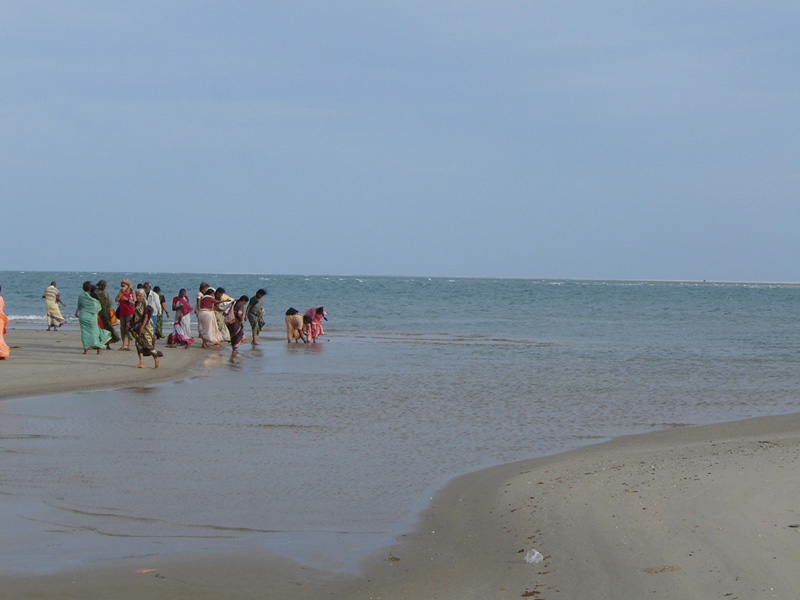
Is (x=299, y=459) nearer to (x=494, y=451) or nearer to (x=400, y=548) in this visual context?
(x=494, y=451)

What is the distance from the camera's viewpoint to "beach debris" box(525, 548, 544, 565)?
502 cm

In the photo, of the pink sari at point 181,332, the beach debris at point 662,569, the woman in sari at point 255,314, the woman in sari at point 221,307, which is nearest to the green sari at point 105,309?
the pink sari at point 181,332

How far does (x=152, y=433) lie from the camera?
30.9 ft

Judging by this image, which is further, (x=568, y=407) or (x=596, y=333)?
(x=596, y=333)

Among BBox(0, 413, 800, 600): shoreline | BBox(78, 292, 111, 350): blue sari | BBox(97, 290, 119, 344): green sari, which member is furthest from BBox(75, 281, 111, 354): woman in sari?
BBox(0, 413, 800, 600): shoreline

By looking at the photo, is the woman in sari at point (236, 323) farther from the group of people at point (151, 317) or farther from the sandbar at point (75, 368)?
the sandbar at point (75, 368)

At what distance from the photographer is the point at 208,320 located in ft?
68.6

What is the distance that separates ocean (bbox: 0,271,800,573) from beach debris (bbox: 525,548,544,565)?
104 centimetres

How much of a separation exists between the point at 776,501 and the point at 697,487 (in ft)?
2.35

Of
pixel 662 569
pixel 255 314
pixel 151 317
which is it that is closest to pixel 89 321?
pixel 151 317

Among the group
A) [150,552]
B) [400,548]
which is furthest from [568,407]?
[150,552]

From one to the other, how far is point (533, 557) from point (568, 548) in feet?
0.94

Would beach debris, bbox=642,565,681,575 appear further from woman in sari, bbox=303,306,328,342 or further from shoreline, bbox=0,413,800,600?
woman in sari, bbox=303,306,328,342

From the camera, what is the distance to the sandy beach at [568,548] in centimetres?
453
